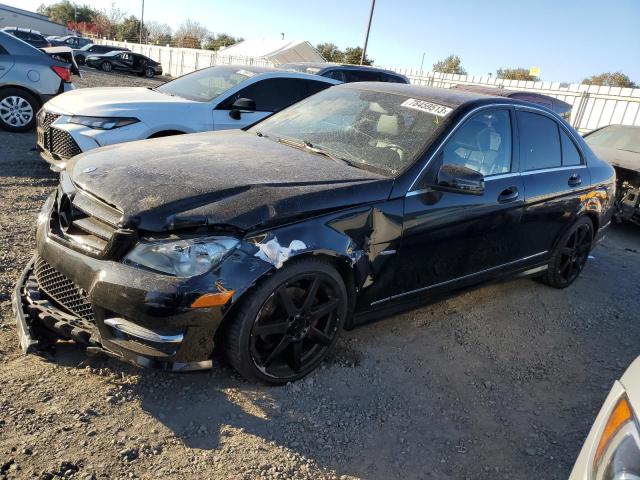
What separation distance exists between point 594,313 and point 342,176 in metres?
3.03

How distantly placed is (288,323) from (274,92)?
460cm

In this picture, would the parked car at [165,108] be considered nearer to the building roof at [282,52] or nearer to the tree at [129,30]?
the building roof at [282,52]

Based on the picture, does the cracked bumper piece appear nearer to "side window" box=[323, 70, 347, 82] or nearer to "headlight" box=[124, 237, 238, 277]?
"headlight" box=[124, 237, 238, 277]

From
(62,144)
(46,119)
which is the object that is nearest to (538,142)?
(62,144)

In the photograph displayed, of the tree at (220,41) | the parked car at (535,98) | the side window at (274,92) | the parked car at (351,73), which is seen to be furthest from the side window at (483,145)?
the tree at (220,41)

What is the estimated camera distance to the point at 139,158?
297 centimetres

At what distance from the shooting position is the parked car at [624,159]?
7.06 metres

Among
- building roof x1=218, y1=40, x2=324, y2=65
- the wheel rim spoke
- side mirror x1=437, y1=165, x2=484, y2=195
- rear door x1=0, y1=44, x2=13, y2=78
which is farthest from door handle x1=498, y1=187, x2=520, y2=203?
building roof x1=218, y1=40, x2=324, y2=65

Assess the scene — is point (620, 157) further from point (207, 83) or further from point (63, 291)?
point (63, 291)

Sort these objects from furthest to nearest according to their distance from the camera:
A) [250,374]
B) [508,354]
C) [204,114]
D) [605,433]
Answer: [204,114]
[508,354]
[250,374]
[605,433]

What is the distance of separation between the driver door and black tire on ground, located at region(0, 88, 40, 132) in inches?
A: 297

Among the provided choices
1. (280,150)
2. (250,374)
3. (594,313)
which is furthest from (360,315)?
(594,313)

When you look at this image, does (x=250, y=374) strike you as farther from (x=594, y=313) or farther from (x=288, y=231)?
(x=594, y=313)

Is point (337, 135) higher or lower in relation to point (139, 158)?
higher
